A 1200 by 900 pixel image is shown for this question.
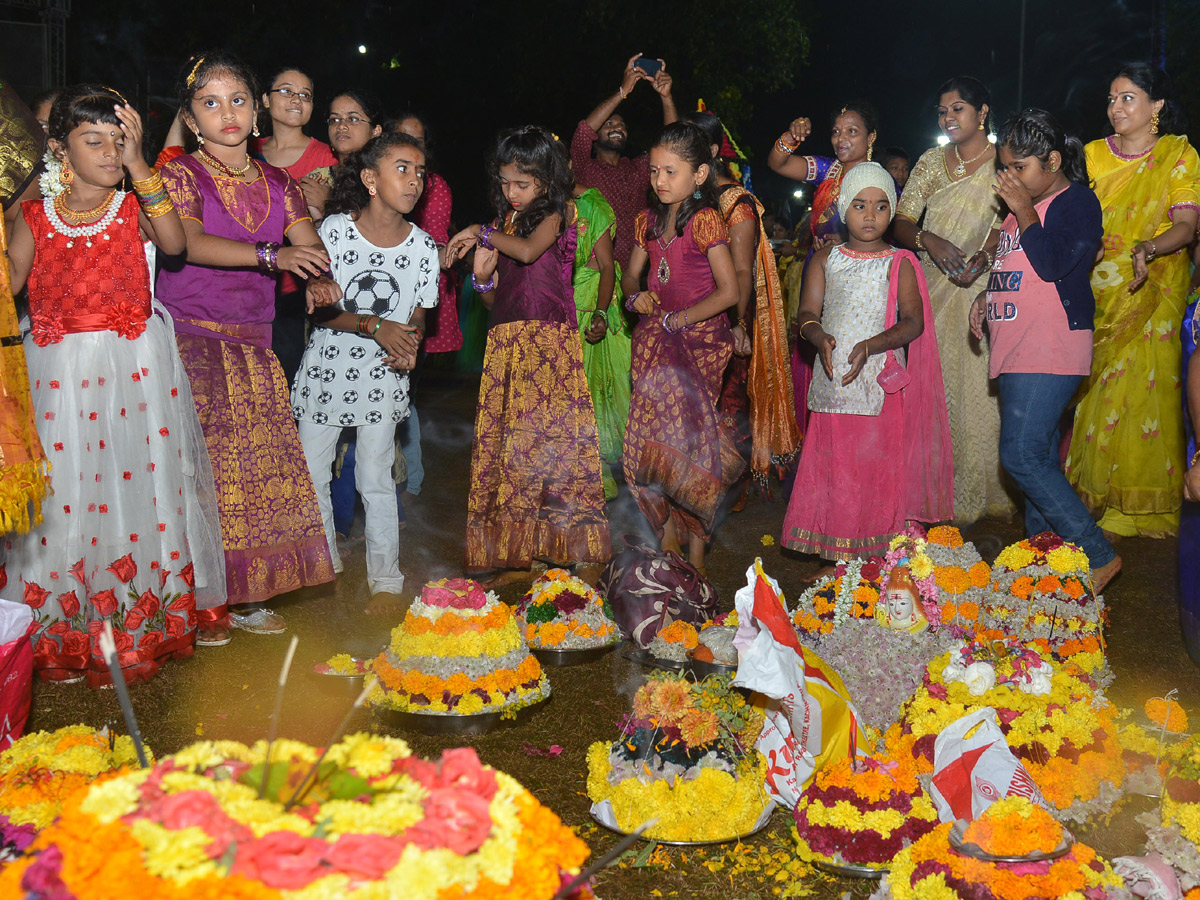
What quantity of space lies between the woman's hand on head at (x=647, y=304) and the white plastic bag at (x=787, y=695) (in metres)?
2.44

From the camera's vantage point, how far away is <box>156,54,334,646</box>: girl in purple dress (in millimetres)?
4246

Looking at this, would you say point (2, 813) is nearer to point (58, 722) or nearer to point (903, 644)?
point (58, 722)

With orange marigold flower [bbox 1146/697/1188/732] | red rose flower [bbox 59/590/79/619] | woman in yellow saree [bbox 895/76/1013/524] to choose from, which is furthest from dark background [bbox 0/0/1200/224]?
orange marigold flower [bbox 1146/697/1188/732]

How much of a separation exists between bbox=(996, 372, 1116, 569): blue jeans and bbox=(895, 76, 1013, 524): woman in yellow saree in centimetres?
85

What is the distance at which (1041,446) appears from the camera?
4684mm

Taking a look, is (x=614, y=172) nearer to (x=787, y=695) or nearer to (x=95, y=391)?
(x=95, y=391)

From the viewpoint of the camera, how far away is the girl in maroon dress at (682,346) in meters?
5.05

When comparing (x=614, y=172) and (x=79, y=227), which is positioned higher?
(x=614, y=172)

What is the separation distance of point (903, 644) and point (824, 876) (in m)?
0.98

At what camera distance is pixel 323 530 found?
471cm

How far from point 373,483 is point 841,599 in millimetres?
2109

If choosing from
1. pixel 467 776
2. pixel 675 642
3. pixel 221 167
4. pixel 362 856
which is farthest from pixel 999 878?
pixel 221 167

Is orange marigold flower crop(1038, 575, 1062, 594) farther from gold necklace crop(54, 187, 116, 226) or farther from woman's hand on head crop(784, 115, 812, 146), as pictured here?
gold necklace crop(54, 187, 116, 226)

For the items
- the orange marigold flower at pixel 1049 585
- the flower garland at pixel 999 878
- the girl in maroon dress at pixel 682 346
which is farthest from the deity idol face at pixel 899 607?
the girl in maroon dress at pixel 682 346
